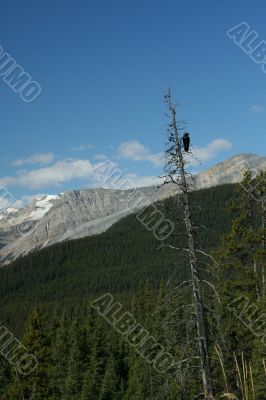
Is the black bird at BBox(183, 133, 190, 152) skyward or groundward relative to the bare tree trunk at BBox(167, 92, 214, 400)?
skyward

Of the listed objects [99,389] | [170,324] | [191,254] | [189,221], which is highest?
[189,221]

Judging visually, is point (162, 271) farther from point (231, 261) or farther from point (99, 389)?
point (231, 261)

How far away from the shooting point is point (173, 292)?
14039 millimetres

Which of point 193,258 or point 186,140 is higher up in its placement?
point 186,140

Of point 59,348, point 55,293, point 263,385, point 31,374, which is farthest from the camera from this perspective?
point 55,293

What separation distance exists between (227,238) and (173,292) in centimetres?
1942

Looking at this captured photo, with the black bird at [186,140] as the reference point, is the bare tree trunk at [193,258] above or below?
below

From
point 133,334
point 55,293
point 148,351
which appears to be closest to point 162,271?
point 55,293

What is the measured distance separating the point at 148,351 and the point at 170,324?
133 ft

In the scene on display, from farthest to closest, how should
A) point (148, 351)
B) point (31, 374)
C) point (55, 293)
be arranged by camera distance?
point (55, 293) → point (148, 351) → point (31, 374)

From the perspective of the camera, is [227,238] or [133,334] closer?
[227,238]

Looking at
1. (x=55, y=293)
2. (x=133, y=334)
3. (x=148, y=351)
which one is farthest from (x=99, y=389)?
(x=55, y=293)

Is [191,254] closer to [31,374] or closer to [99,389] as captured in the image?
[31,374]

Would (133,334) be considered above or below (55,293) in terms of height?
below
